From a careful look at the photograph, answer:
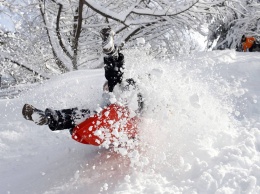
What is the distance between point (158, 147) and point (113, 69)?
2.89ft

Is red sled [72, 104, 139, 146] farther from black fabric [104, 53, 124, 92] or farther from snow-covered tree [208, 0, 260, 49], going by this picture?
snow-covered tree [208, 0, 260, 49]

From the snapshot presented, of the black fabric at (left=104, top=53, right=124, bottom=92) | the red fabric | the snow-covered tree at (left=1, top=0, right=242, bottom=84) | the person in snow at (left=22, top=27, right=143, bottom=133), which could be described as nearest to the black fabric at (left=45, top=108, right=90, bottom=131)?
the person in snow at (left=22, top=27, right=143, bottom=133)

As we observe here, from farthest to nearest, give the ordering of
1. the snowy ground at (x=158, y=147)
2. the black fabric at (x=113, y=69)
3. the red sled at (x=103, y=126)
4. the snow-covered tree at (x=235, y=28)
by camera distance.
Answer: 1. the snow-covered tree at (x=235, y=28)
2. the black fabric at (x=113, y=69)
3. the red sled at (x=103, y=126)
4. the snowy ground at (x=158, y=147)

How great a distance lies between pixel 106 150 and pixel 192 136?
2.87ft

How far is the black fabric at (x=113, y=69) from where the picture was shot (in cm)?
339

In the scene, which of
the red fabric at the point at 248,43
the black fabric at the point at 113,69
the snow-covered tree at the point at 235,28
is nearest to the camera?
the black fabric at the point at 113,69

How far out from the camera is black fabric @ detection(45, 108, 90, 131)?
309 cm

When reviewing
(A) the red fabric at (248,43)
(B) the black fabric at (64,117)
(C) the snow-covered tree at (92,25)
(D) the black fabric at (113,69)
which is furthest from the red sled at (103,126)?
(A) the red fabric at (248,43)

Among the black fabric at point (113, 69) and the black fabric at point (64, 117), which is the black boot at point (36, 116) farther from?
the black fabric at point (113, 69)

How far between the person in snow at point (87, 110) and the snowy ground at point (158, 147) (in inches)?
6.1

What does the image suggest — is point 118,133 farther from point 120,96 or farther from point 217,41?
point 217,41

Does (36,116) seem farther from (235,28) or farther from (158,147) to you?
(235,28)

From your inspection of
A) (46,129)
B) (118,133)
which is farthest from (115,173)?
(46,129)

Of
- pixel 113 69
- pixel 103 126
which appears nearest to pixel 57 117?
pixel 103 126
